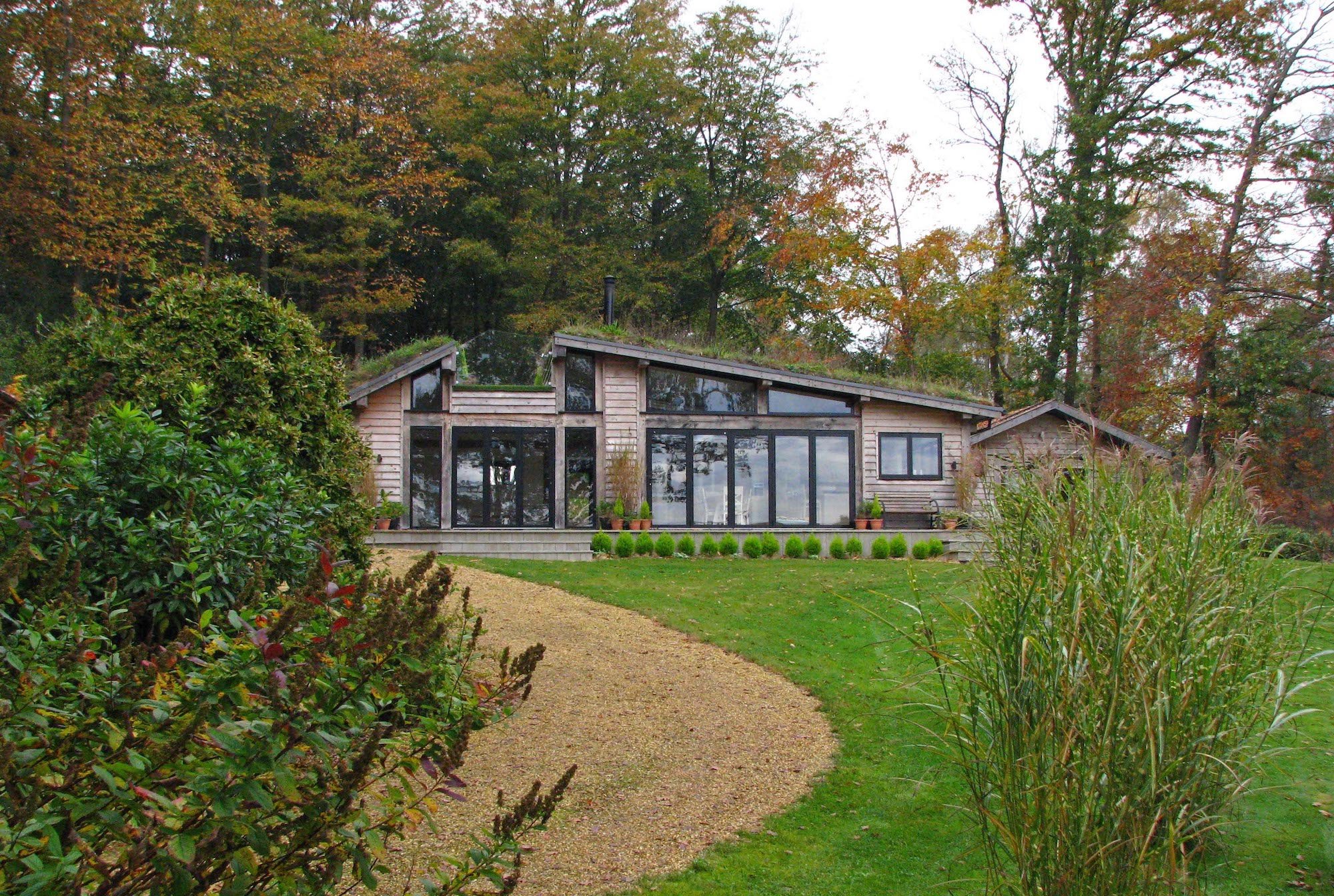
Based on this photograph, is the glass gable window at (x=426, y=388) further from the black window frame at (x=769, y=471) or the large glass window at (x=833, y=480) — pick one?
the large glass window at (x=833, y=480)

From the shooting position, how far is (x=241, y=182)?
25.0 m

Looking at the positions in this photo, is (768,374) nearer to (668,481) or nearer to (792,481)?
(792,481)

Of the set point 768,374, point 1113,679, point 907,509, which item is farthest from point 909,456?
point 1113,679

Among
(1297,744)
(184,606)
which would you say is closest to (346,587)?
(184,606)

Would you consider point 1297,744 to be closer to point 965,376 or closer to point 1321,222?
point 1321,222

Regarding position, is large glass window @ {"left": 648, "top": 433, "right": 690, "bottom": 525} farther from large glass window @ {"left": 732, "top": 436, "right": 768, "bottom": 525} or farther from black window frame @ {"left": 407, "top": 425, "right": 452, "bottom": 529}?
black window frame @ {"left": 407, "top": 425, "right": 452, "bottom": 529}

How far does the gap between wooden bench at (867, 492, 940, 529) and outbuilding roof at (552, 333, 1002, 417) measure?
1670 millimetres

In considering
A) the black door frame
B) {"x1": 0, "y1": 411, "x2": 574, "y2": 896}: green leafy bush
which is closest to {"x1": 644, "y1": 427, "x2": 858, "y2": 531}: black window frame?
the black door frame

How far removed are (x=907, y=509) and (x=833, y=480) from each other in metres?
1.43

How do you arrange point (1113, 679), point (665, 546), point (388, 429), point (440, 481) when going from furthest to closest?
1. point (440, 481)
2. point (388, 429)
3. point (665, 546)
4. point (1113, 679)

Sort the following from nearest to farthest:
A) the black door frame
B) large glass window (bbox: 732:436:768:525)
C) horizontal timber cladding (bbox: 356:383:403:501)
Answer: horizontal timber cladding (bbox: 356:383:403:501)
the black door frame
large glass window (bbox: 732:436:768:525)

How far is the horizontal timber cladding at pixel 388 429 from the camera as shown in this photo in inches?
607

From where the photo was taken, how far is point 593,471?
16.0 meters

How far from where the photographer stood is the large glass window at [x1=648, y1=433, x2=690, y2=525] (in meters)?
16.3
